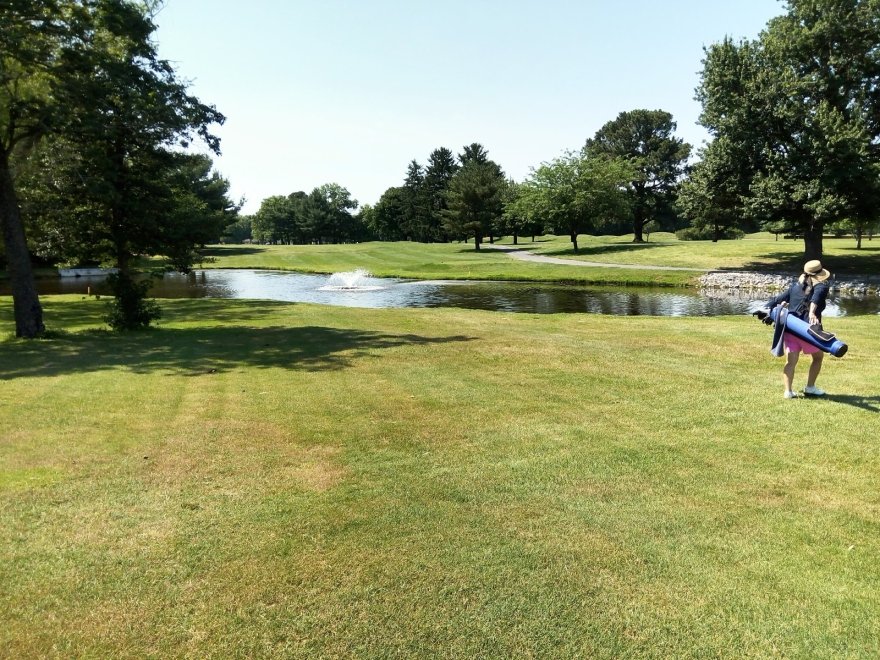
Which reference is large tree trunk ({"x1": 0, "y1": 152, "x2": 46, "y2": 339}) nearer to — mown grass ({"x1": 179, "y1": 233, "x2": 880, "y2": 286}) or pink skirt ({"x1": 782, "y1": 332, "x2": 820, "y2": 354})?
pink skirt ({"x1": 782, "y1": 332, "x2": 820, "y2": 354})

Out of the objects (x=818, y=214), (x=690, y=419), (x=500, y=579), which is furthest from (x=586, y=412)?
(x=818, y=214)

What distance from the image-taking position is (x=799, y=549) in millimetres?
4500

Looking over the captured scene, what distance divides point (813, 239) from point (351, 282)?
31.4 metres

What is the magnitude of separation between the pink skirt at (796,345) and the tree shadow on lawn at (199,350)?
288 inches

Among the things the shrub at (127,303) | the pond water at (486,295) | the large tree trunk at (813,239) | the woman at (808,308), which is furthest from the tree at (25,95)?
the large tree trunk at (813,239)

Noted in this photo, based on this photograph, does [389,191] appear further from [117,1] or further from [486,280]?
[117,1]

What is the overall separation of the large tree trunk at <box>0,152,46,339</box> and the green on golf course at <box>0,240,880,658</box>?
601 cm

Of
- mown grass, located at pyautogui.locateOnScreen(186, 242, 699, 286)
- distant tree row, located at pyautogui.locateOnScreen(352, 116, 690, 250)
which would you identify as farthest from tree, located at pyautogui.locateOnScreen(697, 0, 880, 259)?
distant tree row, located at pyautogui.locateOnScreen(352, 116, 690, 250)

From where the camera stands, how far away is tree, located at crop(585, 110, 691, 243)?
71125mm

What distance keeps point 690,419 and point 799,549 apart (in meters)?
3.17

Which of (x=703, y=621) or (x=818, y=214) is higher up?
(x=818, y=214)

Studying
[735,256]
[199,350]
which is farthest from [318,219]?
[199,350]

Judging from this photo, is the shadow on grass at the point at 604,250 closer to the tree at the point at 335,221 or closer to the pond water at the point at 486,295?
the pond water at the point at 486,295

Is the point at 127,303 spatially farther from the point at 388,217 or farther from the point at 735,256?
the point at 388,217
